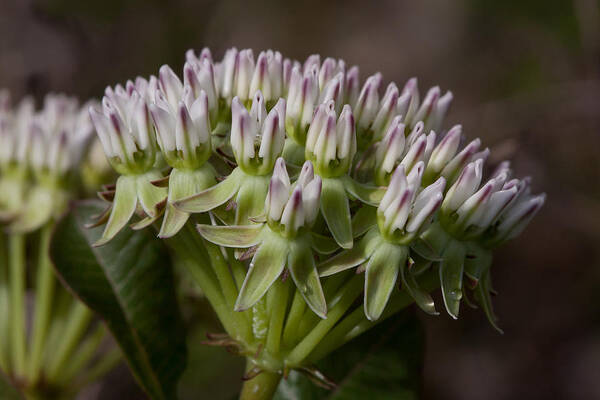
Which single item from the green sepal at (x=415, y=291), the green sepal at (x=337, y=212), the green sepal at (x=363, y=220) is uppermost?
the green sepal at (x=337, y=212)

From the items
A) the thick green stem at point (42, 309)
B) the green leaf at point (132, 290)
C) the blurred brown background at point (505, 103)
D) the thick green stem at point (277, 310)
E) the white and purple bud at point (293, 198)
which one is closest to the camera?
the white and purple bud at point (293, 198)

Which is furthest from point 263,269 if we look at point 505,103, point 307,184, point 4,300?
point 505,103

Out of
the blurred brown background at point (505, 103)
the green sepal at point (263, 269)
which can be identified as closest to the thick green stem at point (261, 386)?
the green sepal at point (263, 269)

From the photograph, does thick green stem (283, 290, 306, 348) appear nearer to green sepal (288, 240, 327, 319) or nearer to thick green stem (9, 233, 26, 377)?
green sepal (288, 240, 327, 319)

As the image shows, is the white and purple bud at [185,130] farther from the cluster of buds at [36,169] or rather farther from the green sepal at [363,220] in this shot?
the cluster of buds at [36,169]

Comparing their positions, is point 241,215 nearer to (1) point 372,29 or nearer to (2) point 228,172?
(2) point 228,172

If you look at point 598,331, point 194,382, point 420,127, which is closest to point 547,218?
point 598,331

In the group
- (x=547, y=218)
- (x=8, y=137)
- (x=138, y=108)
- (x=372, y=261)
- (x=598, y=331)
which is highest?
(x=138, y=108)
